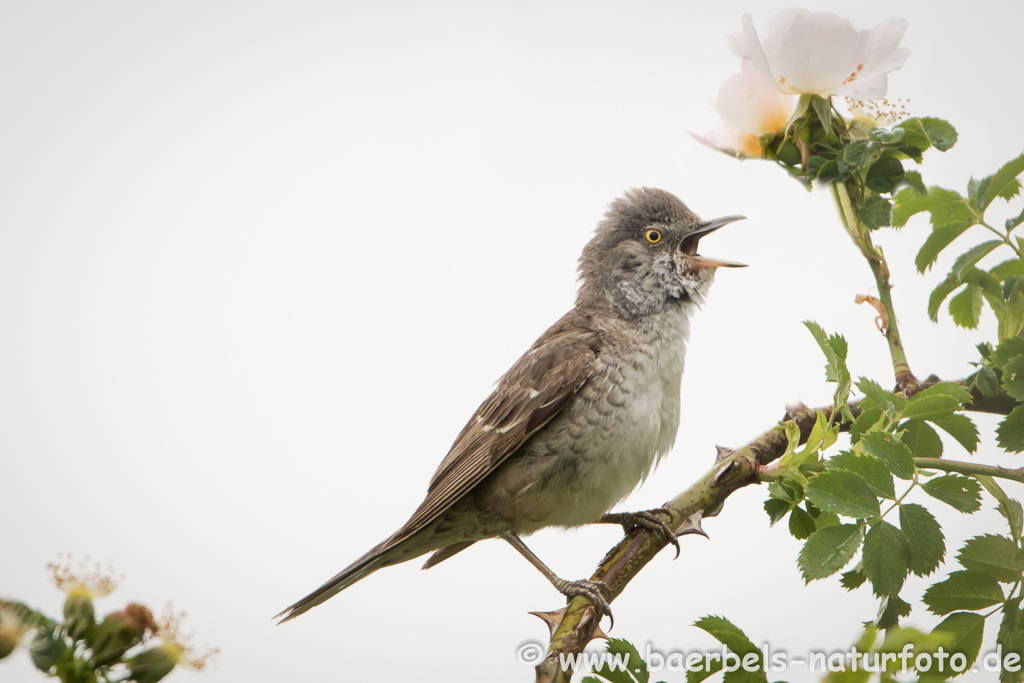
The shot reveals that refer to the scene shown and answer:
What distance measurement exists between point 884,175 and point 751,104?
1.16ft

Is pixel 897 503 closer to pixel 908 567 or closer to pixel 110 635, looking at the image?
pixel 908 567

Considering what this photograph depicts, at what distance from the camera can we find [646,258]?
2895mm

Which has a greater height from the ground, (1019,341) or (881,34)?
(881,34)

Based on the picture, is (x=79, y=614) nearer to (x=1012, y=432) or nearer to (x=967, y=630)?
(x=967, y=630)

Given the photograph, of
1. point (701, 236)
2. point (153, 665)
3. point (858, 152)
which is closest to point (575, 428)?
point (701, 236)

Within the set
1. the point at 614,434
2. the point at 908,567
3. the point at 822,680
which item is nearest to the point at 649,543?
the point at 614,434

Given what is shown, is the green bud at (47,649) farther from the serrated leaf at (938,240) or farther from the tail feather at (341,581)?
the serrated leaf at (938,240)

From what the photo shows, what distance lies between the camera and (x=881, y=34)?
5.75ft

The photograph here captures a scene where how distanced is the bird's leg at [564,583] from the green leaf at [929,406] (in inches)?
29.7

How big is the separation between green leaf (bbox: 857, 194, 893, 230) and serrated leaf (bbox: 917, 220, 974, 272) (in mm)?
105

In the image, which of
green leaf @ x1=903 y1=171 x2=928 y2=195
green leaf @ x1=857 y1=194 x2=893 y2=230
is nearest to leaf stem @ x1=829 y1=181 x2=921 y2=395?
Answer: green leaf @ x1=857 y1=194 x2=893 y2=230

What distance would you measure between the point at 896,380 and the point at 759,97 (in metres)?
0.73

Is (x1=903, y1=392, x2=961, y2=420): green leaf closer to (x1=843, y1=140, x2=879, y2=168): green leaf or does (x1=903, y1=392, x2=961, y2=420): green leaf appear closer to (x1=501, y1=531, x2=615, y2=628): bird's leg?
(x1=843, y1=140, x2=879, y2=168): green leaf

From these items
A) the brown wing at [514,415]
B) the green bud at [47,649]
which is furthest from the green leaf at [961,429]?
the green bud at [47,649]
